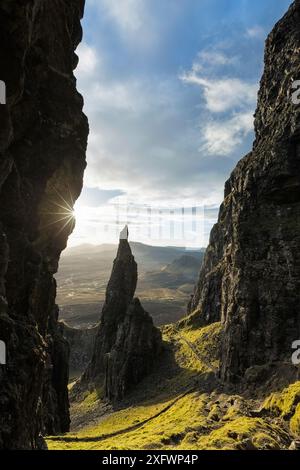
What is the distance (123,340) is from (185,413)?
57.9 m

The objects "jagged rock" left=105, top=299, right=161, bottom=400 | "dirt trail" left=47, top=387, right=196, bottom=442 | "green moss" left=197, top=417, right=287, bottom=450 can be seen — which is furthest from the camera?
"jagged rock" left=105, top=299, right=161, bottom=400

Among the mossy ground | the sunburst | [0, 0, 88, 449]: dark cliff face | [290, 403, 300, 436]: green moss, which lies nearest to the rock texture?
the mossy ground

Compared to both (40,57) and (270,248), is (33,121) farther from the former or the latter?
(270,248)

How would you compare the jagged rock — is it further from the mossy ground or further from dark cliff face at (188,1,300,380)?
dark cliff face at (188,1,300,380)

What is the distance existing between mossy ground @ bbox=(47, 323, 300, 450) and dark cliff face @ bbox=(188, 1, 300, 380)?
43.5ft

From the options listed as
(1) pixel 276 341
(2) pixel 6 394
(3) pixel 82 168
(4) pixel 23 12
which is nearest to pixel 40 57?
(4) pixel 23 12

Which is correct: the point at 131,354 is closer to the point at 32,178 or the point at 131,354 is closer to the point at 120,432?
the point at 120,432

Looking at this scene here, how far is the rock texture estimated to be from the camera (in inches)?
5246

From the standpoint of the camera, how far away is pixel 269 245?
91312mm

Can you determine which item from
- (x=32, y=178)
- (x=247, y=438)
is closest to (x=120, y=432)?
(x=247, y=438)

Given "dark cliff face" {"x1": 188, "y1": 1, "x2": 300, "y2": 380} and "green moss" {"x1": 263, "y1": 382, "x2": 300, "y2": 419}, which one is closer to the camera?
"green moss" {"x1": 263, "y1": 382, "x2": 300, "y2": 419}

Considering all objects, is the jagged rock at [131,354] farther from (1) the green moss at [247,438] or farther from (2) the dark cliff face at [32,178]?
(2) the dark cliff face at [32,178]

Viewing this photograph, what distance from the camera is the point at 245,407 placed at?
2781 inches

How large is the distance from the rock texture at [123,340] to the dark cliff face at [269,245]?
46573 millimetres
